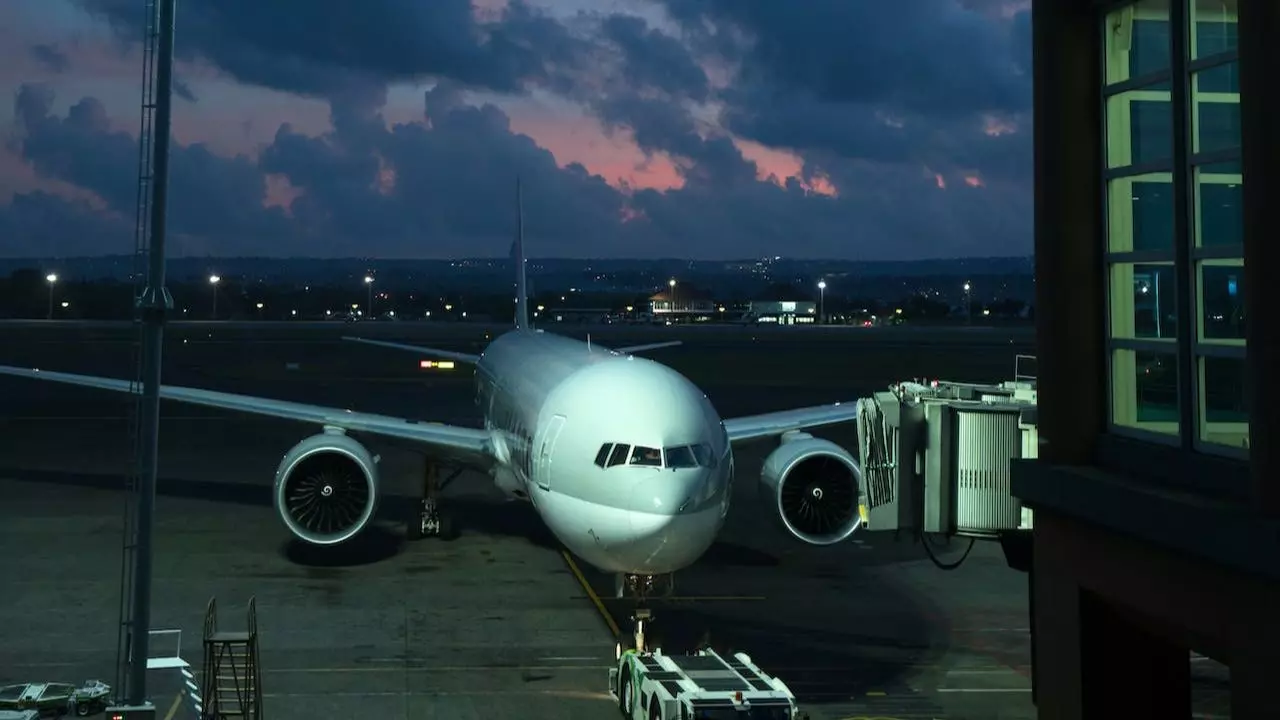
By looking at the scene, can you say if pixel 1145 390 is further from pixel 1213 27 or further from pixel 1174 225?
pixel 1213 27

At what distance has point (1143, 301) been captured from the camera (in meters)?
8.73

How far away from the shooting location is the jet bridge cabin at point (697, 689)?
15.6m

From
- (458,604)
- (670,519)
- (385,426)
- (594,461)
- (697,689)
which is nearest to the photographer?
(697,689)

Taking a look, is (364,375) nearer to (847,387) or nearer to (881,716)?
(847,387)

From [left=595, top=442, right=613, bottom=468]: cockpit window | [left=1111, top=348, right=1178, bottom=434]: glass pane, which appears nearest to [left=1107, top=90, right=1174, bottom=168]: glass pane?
[left=1111, top=348, right=1178, bottom=434]: glass pane

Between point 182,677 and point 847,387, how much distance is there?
55.8 meters

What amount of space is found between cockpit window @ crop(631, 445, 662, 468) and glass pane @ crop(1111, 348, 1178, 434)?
999 cm

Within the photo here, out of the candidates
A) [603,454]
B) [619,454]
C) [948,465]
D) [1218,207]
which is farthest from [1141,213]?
[603,454]

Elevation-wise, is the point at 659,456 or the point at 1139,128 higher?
the point at 1139,128

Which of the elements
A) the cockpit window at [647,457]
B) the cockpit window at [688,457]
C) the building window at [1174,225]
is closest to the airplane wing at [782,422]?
the cockpit window at [688,457]

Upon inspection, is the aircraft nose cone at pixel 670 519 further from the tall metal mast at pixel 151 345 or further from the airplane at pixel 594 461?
the tall metal mast at pixel 151 345

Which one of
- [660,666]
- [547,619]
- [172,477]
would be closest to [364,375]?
[172,477]

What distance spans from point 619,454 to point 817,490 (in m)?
7.12

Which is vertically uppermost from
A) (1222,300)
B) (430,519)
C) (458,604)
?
(1222,300)
